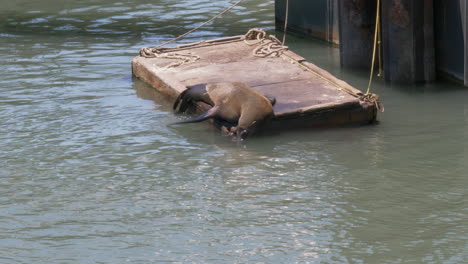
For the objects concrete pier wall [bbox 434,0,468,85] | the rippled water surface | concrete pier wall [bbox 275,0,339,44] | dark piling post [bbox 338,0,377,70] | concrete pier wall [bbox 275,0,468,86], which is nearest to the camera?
the rippled water surface

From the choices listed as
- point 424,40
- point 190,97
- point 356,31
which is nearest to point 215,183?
point 190,97

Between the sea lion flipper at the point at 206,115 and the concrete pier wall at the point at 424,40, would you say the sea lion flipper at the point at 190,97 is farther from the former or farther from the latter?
the concrete pier wall at the point at 424,40

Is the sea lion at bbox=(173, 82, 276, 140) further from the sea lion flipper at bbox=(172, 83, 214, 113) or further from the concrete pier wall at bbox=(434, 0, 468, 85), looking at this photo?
the concrete pier wall at bbox=(434, 0, 468, 85)

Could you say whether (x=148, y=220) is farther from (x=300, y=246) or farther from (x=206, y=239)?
(x=300, y=246)

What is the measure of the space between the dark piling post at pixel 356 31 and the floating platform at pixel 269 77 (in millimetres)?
1002

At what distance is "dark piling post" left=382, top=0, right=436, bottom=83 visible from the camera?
10.1 m

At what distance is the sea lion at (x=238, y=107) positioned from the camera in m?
8.16

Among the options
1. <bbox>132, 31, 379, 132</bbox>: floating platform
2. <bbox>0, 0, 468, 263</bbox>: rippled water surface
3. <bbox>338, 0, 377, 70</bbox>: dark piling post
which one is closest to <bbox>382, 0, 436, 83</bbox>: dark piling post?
<bbox>0, 0, 468, 263</bbox>: rippled water surface

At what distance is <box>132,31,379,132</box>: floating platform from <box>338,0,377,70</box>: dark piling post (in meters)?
1.00

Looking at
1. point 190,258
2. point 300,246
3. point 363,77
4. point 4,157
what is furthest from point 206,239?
point 363,77

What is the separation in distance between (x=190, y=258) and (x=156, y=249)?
0.97 ft

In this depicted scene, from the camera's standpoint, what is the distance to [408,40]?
10.2 metres

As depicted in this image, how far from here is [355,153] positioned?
7723 millimetres

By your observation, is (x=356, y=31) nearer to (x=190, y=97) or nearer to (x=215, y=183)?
(x=190, y=97)
